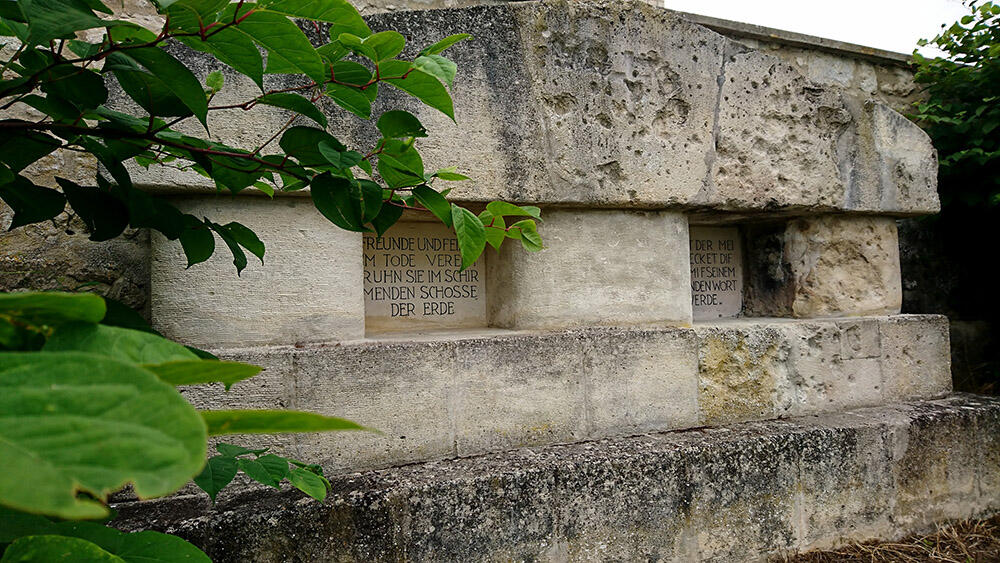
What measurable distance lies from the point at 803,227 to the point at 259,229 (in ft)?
7.33

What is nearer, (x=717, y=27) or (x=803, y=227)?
(x=803, y=227)

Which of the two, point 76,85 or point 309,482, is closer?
point 76,85

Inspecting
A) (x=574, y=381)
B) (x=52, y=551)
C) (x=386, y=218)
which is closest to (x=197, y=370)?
(x=52, y=551)

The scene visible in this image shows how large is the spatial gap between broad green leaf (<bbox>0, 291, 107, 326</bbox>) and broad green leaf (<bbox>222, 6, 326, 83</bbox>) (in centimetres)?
38

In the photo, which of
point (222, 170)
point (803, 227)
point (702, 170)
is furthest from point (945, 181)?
point (222, 170)

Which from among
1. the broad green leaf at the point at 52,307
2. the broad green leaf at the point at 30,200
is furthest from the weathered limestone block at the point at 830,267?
the broad green leaf at the point at 52,307

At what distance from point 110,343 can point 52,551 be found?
178mm

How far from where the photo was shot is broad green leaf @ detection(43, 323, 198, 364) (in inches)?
15.6

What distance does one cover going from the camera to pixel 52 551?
453mm

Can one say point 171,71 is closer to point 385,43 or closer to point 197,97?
point 197,97

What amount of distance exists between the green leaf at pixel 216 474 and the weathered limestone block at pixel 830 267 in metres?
2.43

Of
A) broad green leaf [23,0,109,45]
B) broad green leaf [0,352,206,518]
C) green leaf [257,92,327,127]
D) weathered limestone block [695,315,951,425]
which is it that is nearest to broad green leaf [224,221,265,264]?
green leaf [257,92,327,127]

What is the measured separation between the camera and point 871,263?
2762 millimetres

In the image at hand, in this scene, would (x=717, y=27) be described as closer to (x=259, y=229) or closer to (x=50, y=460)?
(x=259, y=229)
